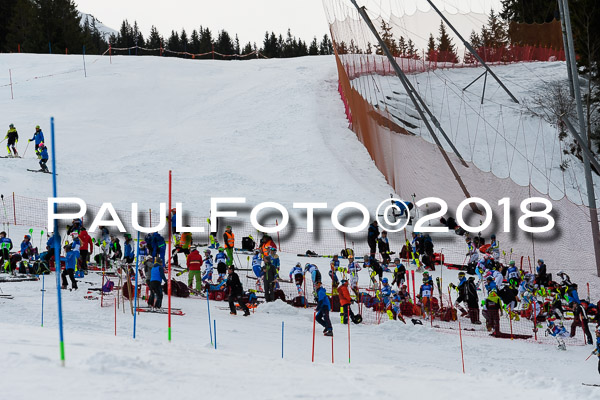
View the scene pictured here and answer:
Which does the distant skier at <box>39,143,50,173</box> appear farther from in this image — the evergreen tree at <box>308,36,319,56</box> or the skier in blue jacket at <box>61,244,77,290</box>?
the evergreen tree at <box>308,36,319,56</box>

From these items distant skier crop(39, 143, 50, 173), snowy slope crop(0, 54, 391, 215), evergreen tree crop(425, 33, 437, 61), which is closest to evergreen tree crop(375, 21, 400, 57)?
evergreen tree crop(425, 33, 437, 61)

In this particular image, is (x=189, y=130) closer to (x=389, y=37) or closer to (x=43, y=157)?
(x=43, y=157)

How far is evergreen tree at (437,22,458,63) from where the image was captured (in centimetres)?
3600

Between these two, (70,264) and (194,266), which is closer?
(70,264)

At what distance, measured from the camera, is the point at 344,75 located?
32.5 metres

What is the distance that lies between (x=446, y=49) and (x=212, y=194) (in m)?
17.0

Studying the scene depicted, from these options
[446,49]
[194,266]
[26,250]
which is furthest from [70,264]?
[446,49]

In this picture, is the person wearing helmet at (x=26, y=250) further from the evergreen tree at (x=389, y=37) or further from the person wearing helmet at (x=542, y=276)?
the evergreen tree at (x=389, y=37)

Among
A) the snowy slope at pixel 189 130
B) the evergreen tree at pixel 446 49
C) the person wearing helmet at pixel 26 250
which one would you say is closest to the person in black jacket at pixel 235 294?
the person wearing helmet at pixel 26 250

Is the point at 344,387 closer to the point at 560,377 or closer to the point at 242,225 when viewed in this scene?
the point at 560,377

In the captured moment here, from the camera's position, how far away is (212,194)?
26.0 meters

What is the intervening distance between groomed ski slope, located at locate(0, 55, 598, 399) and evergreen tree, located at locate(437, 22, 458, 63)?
562 cm

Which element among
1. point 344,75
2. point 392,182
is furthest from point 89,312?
point 344,75

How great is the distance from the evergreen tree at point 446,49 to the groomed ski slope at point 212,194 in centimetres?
562
